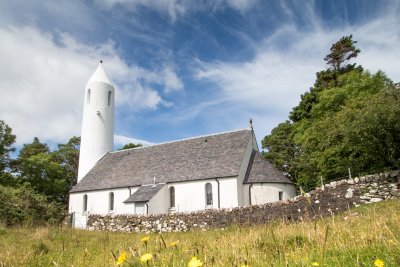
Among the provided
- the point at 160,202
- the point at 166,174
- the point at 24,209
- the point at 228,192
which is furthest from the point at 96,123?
the point at 228,192

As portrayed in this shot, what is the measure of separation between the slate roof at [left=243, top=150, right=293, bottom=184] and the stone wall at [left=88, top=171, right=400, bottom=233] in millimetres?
8227

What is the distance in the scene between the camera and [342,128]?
2098 cm

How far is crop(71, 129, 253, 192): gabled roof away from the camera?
97.6 feet

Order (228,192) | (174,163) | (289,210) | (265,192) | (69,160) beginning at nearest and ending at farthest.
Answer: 1. (289,210)
2. (228,192)
3. (265,192)
4. (174,163)
5. (69,160)

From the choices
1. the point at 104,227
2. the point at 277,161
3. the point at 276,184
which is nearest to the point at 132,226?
the point at 104,227

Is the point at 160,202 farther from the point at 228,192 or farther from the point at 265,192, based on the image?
the point at 265,192

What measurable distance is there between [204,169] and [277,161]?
16.3 metres

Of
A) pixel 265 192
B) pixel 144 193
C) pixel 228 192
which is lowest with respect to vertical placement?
pixel 265 192

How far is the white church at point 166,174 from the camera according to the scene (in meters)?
28.2

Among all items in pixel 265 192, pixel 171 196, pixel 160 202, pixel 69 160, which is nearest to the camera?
pixel 265 192

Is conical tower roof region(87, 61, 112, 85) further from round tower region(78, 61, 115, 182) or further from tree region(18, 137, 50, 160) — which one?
tree region(18, 137, 50, 160)

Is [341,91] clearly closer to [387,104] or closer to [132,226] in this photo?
[387,104]

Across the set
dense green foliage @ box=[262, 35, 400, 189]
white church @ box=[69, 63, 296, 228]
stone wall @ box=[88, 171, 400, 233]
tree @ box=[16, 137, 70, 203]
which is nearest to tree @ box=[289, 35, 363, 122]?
dense green foliage @ box=[262, 35, 400, 189]

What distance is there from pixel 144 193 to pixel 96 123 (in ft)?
51.4
